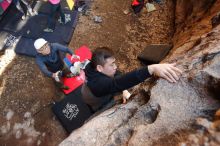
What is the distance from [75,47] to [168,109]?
168 inches

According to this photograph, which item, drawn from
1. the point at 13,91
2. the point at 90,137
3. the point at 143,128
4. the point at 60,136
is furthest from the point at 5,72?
the point at 143,128

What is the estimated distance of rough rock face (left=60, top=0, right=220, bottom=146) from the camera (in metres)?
2.73

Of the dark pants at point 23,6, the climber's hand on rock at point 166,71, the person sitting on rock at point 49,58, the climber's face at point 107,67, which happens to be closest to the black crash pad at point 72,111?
the person sitting on rock at point 49,58

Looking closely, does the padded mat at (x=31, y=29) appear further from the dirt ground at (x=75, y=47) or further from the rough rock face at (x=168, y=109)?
the rough rock face at (x=168, y=109)

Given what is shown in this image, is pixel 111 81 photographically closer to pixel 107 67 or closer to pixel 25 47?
pixel 107 67

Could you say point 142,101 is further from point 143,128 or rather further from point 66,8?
point 66,8

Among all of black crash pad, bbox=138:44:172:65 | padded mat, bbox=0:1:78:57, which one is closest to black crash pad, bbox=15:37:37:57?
padded mat, bbox=0:1:78:57

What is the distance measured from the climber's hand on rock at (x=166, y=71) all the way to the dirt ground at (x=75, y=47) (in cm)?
318

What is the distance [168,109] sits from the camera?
2834 mm

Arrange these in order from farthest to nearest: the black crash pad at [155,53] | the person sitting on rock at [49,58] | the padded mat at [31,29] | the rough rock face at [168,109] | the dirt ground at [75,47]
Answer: the padded mat at [31,29] < the dirt ground at [75,47] < the black crash pad at [155,53] < the person sitting on rock at [49,58] < the rough rock face at [168,109]

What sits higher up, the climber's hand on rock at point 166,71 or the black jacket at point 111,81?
the climber's hand on rock at point 166,71

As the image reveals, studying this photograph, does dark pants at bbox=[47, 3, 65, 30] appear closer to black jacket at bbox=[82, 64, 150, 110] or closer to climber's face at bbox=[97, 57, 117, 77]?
black jacket at bbox=[82, 64, 150, 110]

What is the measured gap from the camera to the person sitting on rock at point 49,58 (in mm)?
4988

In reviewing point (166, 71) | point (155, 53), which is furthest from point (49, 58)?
point (166, 71)
